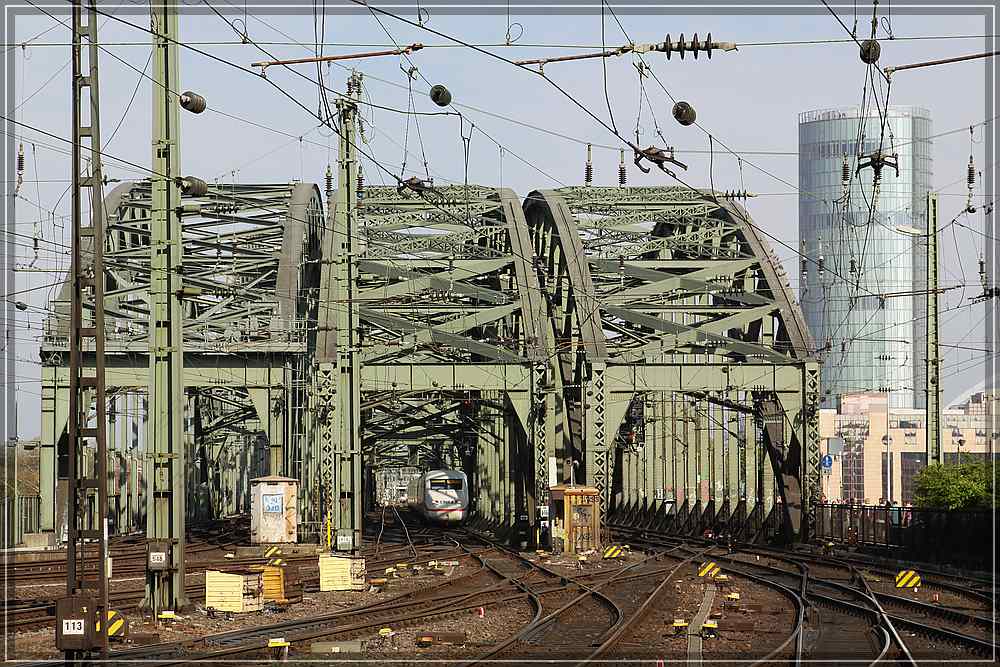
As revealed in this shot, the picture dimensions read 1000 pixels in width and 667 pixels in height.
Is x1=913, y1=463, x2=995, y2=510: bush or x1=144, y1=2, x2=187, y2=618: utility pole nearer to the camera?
x1=144, y1=2, x2=187, y2=618: utility pole

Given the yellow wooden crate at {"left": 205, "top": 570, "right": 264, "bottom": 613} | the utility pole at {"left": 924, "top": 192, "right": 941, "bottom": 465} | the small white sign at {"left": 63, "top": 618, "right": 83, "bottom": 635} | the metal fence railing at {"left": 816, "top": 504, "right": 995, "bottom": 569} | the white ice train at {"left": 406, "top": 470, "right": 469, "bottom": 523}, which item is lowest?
the white ice train at {"left": 406, "top": 470, "right": 469, "bottom": 523}

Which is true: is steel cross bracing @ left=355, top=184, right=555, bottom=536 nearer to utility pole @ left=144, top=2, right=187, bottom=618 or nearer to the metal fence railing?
the metal fence railing

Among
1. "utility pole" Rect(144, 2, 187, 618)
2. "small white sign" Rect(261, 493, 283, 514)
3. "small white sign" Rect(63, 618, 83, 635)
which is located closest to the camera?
"small white sign" Rect(63, 618, 83, 635)

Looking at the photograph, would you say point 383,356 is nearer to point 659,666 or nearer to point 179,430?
point 179,430

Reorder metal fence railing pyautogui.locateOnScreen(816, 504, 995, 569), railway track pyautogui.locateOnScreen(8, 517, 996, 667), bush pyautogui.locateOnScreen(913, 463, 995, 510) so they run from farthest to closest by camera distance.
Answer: bush pyautogui.locateOnScreen(913, 463, 995, 510), metal fence railing pyautogui.locateOnScreen(816, 504, 995, 569), railway track pyautogui.locateOnScreen(8, 517, 996, 667)

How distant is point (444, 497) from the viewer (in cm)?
6919

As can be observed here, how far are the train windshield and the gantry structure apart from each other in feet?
5.65

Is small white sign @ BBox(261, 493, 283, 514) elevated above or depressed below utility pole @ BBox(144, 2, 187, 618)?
below

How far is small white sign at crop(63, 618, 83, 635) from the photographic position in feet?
54.9

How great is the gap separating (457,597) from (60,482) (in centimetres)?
2758

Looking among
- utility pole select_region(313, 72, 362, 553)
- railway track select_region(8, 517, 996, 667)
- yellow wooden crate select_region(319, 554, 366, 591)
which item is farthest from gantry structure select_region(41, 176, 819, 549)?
railway track select_region(8, 517, 996, 667)

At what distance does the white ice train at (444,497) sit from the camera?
69.1 metres

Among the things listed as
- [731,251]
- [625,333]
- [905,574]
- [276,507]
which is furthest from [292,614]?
[731,251]

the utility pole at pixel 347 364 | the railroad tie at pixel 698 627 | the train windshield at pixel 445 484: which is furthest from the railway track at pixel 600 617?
the train windshield at pixel 445 484
